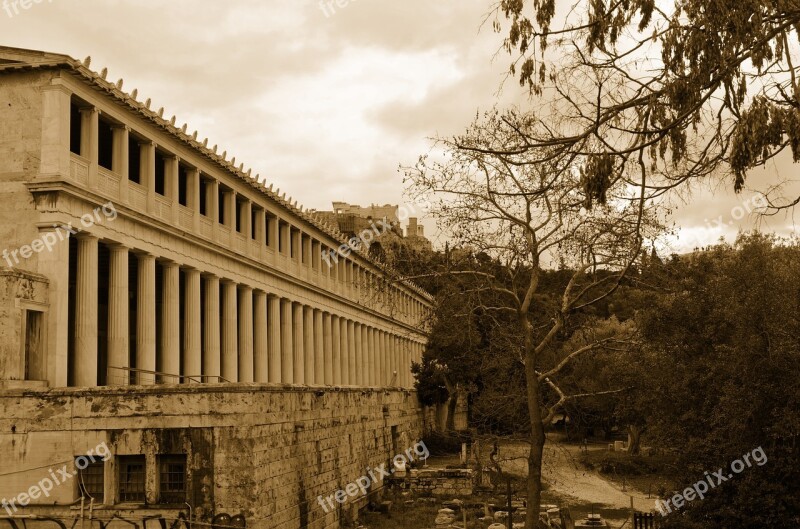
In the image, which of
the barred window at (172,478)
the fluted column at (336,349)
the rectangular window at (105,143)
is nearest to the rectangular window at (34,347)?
the barred window at (172,478)

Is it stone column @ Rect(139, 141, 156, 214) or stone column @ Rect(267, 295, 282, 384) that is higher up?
stone column @ Rect(139, 141, 156, 214)

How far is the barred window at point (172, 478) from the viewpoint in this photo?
21.1 m

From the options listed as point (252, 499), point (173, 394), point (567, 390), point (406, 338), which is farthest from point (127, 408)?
point (406, 338)

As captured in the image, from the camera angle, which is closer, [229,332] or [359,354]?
[229,332]

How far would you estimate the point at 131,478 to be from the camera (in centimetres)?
2141

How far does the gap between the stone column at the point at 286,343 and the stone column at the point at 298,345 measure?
3.75 feet

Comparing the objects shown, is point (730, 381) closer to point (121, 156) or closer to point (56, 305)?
point (56, 305)

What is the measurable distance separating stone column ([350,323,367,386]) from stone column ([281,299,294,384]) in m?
13.7

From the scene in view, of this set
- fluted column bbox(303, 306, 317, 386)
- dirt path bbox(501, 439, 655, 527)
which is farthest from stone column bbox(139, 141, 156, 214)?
fluted column bbox(303, 306, 317, 386)

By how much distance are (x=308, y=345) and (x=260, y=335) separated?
7.74 meters

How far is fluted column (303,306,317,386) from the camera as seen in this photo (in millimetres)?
51469

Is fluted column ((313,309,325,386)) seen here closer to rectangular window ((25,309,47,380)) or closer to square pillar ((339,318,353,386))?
square pillar ((339,318,353,386))

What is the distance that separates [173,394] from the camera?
2134 centimetres

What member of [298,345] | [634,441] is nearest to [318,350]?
[298,345]
